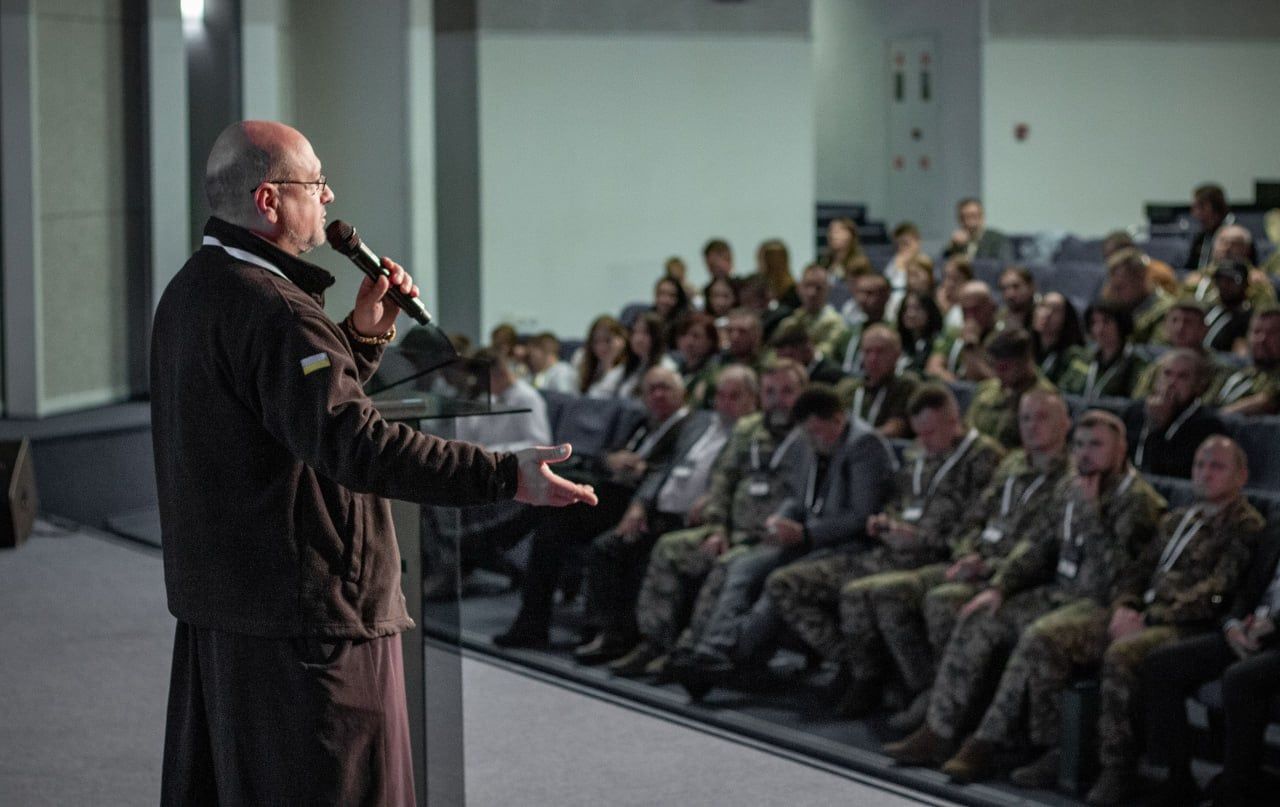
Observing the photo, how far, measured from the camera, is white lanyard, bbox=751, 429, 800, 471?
214 inches

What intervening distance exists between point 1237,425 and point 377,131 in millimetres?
3670

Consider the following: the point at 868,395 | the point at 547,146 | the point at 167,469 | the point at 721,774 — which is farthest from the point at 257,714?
the point at 547,146

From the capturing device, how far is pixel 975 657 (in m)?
4.58

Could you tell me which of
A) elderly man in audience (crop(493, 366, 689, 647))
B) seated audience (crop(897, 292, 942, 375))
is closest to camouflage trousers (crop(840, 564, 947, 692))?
elderly man in audience (crop(493, 366, 689, 647))

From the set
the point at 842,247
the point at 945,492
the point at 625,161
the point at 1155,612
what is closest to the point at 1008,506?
the point at 945,492

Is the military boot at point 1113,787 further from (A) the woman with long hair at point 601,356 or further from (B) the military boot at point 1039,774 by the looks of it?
(A) the woman with long hair at point 601,356

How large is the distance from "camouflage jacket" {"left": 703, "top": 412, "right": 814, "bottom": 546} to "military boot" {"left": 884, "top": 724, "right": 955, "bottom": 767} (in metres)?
1.02

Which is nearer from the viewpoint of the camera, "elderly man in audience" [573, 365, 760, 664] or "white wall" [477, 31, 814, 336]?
"elderly man in audience" [573, 365, 760, 664]

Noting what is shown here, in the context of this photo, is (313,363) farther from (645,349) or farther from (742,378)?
(645,349)

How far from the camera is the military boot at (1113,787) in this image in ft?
13.8

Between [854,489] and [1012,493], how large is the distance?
558 millimetres

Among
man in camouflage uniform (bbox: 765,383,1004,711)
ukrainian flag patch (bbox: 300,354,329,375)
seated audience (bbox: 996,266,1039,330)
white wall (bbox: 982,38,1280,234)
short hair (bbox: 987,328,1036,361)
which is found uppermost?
white wall (bbox: 982,38,1280,234)

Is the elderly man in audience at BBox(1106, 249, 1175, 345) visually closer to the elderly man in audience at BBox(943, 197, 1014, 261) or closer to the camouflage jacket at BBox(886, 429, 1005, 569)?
the camouflage jacket at BBox(886, 429, 1005, 569)

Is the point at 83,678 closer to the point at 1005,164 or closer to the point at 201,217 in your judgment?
the point at 201,217
